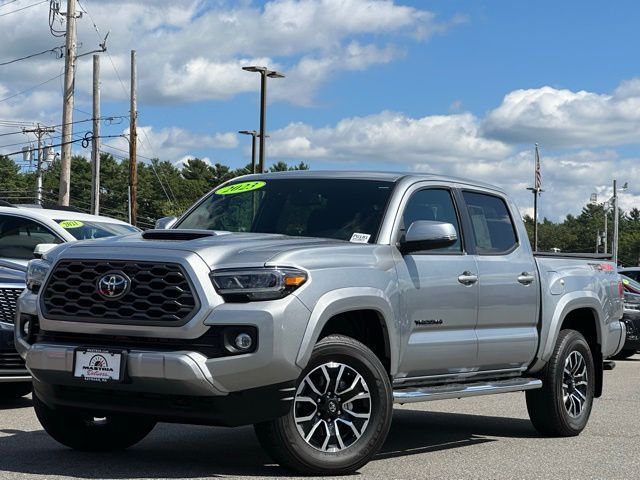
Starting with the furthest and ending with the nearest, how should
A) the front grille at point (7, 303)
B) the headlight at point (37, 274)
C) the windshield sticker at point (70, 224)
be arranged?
1. the windshield sticker at point (70, 224)
2. the front grille at point (7, 303)
3. the headlight at point (37, 274)

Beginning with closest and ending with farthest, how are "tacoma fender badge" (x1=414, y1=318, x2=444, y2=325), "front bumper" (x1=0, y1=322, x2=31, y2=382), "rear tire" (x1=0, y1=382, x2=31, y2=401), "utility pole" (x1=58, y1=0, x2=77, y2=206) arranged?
"tacoma fender badge" (x1=414, y1=318, x2=444, y2=325), "front bumper" (x1=0, y1=322, x2=31, y2=382), "rear tire" (x1=0, y1=382, x2=31, y2=401), "utility pole" (x1=58, y1=0, x2=77, y2=206)

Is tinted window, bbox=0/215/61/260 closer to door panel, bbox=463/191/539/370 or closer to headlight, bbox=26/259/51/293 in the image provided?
headlight, bbox=26/259/51/293

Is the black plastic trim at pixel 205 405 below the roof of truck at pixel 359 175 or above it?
below

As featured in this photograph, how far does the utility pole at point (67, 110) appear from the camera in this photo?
124 ft

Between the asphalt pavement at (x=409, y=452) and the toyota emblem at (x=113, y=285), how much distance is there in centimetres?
106

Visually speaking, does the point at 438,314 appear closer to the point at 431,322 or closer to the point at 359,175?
the point at 431,322

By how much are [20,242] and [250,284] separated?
21.3 feet

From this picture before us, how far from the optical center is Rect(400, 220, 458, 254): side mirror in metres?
7.60

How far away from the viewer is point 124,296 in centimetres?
672

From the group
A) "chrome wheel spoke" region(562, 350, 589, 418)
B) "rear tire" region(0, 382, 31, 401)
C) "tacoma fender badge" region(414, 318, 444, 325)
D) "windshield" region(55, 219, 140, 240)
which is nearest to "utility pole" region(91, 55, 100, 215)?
"windshield" region(55, 219, 140, 240)

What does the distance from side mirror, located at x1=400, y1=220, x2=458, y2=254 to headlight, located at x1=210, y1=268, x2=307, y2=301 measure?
1.30 meters

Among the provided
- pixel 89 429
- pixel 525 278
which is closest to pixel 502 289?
pixel 525 278

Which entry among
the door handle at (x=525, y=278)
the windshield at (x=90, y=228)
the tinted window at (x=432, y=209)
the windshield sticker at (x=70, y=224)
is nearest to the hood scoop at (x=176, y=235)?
the tinted window at (x=432, y=209)

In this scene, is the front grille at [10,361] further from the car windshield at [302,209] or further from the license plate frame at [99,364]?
the license plate frame at [99,364]
